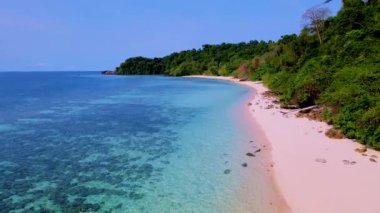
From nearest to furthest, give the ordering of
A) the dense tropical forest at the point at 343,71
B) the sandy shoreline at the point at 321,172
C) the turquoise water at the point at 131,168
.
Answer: the sandy shoreline at the point at 321,172
the turquoise water at the point at 131,168
the dense tropical forest at the point at 343,71

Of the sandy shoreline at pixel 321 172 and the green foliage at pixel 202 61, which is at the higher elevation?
the green foliage at pixel 202 61

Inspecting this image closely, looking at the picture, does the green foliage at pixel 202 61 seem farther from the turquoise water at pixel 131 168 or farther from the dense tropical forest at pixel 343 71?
the turquoise water at pixel 131 168

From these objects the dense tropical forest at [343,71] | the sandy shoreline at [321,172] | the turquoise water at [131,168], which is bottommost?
the turquoise water at [131,168]

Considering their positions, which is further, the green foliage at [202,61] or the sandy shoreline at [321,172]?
the green foliage at [202,61]

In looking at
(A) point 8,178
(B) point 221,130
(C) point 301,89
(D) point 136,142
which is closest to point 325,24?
(C) point 301,89

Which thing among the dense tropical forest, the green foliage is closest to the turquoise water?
the dense tropical forest

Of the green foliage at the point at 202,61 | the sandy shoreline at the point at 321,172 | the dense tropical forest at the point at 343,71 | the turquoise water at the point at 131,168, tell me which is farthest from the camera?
the green foliage at the point at 202,61

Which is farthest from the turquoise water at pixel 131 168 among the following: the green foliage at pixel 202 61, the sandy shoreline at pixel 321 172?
the green foliage at pixel 202 61

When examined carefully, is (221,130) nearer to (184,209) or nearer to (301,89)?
(301,89)

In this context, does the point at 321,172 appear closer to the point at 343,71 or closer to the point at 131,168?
the point at 131,168
